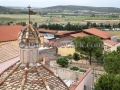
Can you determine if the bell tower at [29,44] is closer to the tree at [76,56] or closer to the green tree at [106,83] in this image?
the green tree at [106,83]

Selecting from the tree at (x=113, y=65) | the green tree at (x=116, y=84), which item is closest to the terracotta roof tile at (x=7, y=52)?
the green tree at (x=116, y=84)

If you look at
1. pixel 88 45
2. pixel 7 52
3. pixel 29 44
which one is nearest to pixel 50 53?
pixel 88 45

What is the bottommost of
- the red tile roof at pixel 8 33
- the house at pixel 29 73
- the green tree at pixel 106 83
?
the green tree at pixel 106 83

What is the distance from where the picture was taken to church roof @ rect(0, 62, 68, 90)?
693 centimetres

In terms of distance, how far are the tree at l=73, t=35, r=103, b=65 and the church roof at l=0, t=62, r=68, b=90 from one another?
892 inches

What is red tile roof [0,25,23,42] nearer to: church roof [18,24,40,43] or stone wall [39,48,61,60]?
stone wall [39,48,61,60]

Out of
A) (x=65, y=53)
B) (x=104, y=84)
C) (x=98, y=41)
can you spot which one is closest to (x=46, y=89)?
(x=104, y=84)

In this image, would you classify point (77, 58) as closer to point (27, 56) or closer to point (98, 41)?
point (98, 41)

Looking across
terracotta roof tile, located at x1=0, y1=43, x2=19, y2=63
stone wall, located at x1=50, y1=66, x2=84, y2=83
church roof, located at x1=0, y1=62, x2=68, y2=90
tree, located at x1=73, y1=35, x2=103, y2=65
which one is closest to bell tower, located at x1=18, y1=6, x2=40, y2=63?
church roof, located at x1=0, y1=62, x2=68, y2=90

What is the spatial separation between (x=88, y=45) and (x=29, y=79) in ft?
76.8

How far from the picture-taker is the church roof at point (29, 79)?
22.7 feet

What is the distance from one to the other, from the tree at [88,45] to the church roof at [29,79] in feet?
74.3

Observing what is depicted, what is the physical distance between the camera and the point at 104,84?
16.7m

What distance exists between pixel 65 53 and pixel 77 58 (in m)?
4.00
